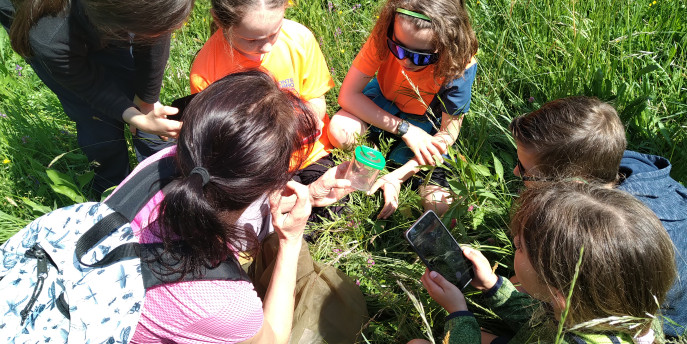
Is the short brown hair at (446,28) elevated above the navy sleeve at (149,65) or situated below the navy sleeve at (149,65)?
above

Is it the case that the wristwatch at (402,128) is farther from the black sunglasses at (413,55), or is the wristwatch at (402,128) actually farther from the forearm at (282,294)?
the forearm at (282,294)

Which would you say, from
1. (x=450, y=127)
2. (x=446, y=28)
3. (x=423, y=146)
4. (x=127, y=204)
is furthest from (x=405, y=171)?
(x=127, y=204)

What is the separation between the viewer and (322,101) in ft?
8.27

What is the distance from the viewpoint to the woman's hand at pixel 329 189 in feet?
6.68

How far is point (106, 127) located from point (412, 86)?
1536mm

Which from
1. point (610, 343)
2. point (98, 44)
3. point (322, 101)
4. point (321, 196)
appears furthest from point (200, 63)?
point (610, 343)

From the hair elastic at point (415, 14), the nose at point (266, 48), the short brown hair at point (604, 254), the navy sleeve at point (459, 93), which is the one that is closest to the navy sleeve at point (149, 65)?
the nose at point (266, 48)

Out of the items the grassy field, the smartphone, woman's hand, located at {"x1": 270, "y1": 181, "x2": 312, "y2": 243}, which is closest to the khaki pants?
the grassy field

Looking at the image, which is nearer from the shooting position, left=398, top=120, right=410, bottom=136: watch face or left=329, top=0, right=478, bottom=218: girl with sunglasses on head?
left=329, top=0, right=478, bottom=218: girl with sunglasses on head

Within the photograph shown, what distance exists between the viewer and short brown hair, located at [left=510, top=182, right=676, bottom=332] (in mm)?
1275

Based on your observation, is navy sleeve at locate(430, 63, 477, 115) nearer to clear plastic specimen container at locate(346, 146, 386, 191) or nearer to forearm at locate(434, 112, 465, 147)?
forearm at locate(434, 112, 465, 147)

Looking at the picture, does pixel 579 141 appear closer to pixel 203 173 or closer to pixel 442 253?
pixel 442 253

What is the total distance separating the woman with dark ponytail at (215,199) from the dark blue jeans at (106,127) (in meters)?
1.06

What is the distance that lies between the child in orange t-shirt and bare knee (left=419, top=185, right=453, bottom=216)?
0.52m
